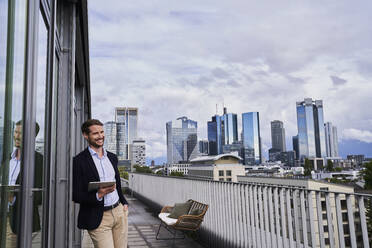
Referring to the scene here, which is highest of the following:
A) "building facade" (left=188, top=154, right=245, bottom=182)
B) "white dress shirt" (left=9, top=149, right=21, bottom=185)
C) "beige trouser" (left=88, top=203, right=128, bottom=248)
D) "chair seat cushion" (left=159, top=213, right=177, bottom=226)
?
"white dress shirt" (left=9, top=149, right=21, bottom=185)

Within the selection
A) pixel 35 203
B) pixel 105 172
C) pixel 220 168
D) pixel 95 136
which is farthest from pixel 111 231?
A: pixel 220 168

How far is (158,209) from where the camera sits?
7422mm

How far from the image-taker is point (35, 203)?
134cm

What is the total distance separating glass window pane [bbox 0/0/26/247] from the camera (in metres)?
0.87

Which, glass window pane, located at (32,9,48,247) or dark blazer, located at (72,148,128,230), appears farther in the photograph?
dark blazer, located at (72,148,128,230)

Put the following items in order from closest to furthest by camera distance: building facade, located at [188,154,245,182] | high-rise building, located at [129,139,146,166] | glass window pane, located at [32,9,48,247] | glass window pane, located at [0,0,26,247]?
glass window pane, located at [0,0,26,247] < glass window pane, located at [32,9,48,247] < building facade, located at [188,154,245,182] < high-rise building, located at [129,139,146,166]

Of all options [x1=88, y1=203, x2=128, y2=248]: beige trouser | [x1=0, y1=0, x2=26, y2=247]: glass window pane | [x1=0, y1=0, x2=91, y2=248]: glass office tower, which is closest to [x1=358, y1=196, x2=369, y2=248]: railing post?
[x1=88, y1=203, x2=128, y2=248]: beige trouser

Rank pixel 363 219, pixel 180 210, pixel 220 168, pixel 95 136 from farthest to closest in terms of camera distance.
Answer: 1. pixel 220 168
2. pixel 180 210
3. pixel 95 136
4. pixel 363 219

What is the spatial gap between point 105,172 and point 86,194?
9.5 inches

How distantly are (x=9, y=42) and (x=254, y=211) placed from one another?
2.98 metres

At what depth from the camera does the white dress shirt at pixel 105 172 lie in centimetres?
233

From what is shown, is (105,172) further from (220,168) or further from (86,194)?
(220,168)

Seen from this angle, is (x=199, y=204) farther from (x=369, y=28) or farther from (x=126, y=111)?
(x=126, y=111)

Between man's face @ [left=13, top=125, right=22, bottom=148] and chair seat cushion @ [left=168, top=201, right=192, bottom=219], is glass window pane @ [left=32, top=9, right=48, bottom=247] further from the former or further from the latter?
chair seat cushion @ [left=168, top=201, right=192, bottom=219]
